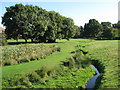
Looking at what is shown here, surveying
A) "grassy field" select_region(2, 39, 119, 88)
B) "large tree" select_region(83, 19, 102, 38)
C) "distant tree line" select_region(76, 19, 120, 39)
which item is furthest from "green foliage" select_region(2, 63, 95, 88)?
"large tree" select_region(83, 19, 102, 38)

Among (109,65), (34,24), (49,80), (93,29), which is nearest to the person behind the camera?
(49,80)

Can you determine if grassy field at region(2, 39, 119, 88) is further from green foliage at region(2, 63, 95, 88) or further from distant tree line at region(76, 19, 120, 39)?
distant tree line at region(76, 19, 120, 39)

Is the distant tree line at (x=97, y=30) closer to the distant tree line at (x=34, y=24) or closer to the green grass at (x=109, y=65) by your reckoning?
the distant tree line at (x=34, y=24)

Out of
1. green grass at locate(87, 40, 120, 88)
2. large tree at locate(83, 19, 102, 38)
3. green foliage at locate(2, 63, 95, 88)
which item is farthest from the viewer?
large tree at locate(83, 19, 102, 38)

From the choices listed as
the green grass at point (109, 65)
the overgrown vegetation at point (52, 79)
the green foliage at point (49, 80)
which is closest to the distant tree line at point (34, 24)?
the green grass at point (109, 65)

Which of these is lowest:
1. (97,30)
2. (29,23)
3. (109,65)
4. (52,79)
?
(52,79)

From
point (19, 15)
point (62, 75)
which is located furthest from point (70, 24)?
point (62, 75)

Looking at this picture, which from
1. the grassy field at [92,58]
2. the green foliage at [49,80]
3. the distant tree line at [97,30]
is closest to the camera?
the green foliage at [49,80]

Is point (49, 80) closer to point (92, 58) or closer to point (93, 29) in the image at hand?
point (92, 58)

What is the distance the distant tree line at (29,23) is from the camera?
5219cm

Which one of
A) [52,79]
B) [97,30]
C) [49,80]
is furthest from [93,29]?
[49,80]

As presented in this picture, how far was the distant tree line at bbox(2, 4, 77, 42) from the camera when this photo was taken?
2055 inches

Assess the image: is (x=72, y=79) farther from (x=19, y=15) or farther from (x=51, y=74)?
(x=19, y=15)

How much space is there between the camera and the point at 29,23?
54719 mm
